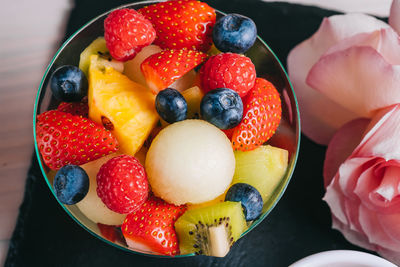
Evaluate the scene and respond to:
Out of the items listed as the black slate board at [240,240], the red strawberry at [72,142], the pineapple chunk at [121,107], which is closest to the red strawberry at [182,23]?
the pineapple chunk at [121,107]

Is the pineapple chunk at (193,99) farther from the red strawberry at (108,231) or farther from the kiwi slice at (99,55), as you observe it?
the red strawberry at (108,231)

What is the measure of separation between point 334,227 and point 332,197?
83 mm

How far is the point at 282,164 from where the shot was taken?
0.86 meters

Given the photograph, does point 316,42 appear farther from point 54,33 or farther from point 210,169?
point 54,33

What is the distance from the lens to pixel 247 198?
0.78 meters

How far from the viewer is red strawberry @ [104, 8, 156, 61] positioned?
81cm

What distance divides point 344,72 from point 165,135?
1.35ft

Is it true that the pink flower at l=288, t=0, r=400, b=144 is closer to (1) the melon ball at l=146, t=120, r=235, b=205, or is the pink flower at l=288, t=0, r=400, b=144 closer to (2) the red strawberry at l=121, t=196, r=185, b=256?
(1) the melon ball at l=146, t=120, r=235, b=205

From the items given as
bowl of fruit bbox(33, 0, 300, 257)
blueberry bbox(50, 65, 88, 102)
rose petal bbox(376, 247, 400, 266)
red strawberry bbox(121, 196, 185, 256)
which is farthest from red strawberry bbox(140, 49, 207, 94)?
rose petal bbox(376, 247, 400, 266)

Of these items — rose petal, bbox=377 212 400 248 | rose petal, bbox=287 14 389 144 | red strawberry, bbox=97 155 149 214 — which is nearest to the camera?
red strawberry, bbox=97 155 149 214

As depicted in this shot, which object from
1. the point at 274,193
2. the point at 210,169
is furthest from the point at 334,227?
the point at 210,169

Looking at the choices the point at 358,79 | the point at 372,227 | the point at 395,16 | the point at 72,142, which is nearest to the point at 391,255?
the point at 372,227

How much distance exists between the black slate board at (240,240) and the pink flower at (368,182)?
0.05 metres

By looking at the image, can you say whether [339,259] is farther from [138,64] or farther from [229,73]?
[138,64]
